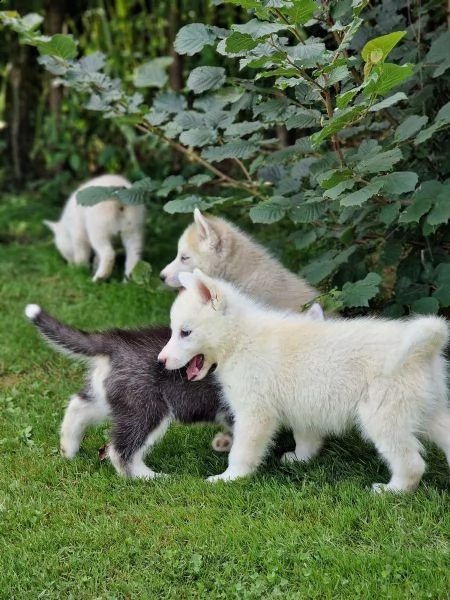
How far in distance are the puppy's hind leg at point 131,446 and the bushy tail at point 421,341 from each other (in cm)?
131

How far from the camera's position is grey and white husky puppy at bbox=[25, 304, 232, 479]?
4555 mm

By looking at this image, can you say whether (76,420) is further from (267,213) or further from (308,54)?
(308,54)

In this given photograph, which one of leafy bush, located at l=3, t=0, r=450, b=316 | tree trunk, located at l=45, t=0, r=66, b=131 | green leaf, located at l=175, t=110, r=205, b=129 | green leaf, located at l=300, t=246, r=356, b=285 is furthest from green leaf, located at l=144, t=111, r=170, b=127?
tree trunk, located at l=45, t=0, r=66, b=131

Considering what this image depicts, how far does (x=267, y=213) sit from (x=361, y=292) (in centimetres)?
73

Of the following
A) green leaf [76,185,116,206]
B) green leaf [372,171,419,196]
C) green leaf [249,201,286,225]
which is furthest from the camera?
green leaf [76,185,116,206]

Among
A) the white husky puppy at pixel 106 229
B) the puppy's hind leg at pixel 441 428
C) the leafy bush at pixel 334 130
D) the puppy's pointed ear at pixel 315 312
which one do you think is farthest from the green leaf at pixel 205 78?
the white husky puppy at pixel 106 229

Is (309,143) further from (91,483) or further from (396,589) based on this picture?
(396,589)

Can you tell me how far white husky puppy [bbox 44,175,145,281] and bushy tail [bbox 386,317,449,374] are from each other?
4356 millimetres

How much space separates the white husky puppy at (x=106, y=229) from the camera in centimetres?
812

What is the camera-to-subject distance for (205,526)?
12.9 ft

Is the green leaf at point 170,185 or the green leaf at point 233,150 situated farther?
the green leaf at point 170,185

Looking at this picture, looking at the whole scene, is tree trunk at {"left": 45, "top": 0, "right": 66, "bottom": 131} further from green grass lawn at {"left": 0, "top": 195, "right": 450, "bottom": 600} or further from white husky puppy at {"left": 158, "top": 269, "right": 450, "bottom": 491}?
white husky puppy at {"left": 158, "top": 269, "right": 450, "bottom": 491}

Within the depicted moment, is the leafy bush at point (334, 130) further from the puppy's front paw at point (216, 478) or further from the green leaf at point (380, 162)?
the puppy's front paw at point (216, 478)

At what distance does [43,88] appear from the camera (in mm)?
12406
